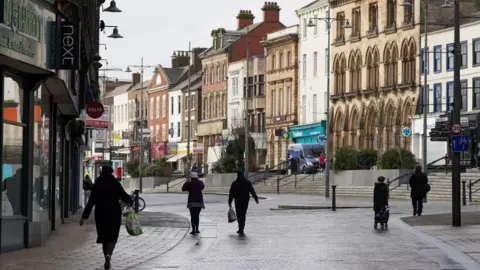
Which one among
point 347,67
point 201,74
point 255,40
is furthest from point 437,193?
point 201,74

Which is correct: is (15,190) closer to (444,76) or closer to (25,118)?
(25,118)

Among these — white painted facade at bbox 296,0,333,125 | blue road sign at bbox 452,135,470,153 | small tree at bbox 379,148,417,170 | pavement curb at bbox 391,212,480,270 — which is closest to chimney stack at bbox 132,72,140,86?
white painted facade at bbox 296,0,333,125

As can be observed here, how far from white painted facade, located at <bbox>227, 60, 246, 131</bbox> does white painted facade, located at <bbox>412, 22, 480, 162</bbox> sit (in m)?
31.9

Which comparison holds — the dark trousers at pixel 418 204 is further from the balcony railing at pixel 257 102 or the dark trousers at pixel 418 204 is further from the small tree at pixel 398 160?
the balcony railing at pixel 257 102

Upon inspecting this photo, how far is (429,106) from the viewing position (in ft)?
269

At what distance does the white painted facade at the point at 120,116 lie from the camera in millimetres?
146125

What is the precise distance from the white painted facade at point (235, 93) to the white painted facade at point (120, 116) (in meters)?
28.9

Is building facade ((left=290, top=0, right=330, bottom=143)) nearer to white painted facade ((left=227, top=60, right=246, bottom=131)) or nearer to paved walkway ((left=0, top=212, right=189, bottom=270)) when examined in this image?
white painted facade ((left=227, top=60, right=246, bottom=131))

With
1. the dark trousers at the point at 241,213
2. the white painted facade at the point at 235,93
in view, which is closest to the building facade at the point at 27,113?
the dark trousers at the point at 241,213

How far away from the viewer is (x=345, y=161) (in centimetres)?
7544

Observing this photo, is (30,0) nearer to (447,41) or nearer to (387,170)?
(387,170)

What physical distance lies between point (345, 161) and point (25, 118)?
169ft

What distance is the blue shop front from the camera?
97.0 m

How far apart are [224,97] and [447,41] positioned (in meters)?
40.2
